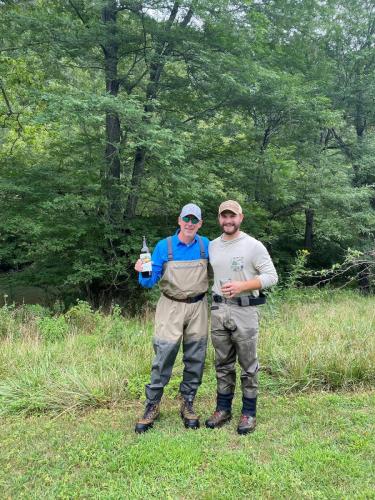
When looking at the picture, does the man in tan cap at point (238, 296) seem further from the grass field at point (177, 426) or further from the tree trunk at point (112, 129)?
the tree trunk at point (112, 129)

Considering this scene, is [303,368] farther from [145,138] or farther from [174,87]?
[174,87]

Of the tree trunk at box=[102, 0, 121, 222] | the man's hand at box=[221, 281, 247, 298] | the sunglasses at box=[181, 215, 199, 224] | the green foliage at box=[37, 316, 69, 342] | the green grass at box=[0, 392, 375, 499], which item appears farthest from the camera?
the tree trunk at box=[102, 0, 121, 222]

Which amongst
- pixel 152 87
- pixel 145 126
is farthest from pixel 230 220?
pixel 152 87

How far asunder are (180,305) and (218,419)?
1107 millimetres

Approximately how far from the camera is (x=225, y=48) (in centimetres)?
958

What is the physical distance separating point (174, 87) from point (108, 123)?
207cm

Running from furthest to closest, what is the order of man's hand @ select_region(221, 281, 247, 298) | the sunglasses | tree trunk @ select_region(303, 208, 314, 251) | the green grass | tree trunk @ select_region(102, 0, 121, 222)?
tree trunk @ select_region(303, 208, 314, 251) < tree trunk @ select_region(102, 0, 121, 222) < the sunglasses < man's hand @ select_region(221, 281, 247, 298) < the green grass

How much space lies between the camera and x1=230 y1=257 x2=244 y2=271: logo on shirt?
3.81 meters

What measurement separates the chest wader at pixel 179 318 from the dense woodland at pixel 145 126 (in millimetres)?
4633

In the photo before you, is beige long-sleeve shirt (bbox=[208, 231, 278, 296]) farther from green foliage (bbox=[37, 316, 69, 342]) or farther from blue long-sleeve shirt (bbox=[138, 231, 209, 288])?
green foliage (bbox=[37, 316, 69, 342])

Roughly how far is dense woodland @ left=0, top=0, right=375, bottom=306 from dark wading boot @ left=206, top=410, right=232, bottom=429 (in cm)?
532

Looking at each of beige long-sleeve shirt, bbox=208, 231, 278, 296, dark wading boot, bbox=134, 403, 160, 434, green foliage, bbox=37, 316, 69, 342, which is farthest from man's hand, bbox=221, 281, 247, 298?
green foliage, bbox=37, 316, 69, 342

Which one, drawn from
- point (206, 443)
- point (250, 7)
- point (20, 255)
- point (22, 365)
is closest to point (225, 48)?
point (250, 7)

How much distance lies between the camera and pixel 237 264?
3812mm
